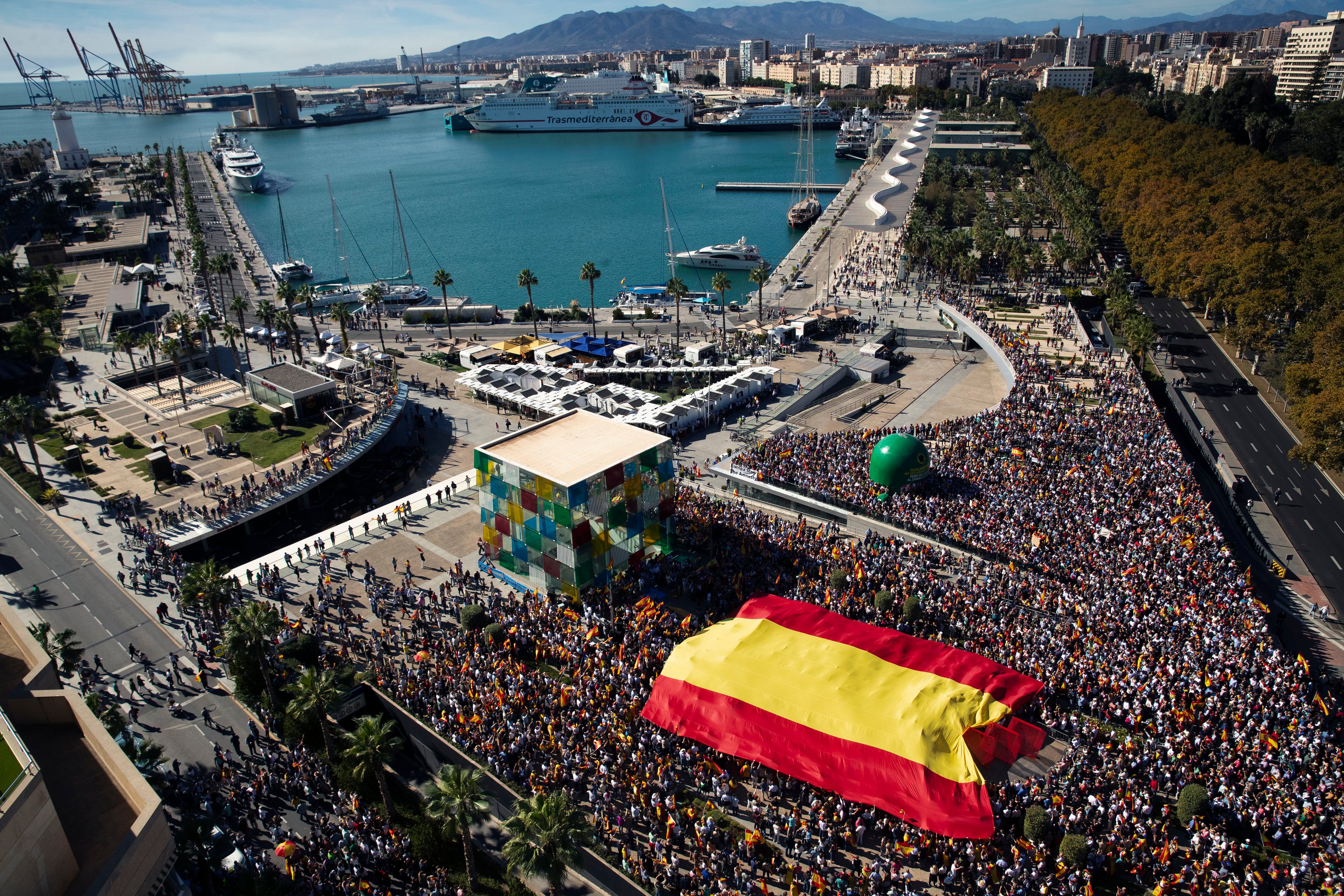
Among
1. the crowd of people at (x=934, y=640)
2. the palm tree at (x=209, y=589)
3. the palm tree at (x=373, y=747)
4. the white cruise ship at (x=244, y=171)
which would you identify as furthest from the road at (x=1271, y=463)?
the white cruise ship at (x=244, y=171)

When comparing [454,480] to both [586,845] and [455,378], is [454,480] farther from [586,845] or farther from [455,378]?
[586,845]

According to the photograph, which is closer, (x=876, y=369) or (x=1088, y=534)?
(x=1088, y=534)

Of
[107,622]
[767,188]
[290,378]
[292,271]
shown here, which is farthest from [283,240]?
[107,622]

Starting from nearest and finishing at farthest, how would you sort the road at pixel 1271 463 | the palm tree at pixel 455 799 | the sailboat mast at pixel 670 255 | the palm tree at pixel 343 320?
the palm tree at pixel 455 799, the road at pixel 1271 463, the palm tree at pixel 343 320, the sailboat mast at pixel 670 255

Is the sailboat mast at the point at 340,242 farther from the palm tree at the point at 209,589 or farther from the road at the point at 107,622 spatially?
the palm tree at the point at 209,589

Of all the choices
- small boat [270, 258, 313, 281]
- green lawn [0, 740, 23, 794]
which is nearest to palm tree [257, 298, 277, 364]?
small boat [270, 258, 313, 281]

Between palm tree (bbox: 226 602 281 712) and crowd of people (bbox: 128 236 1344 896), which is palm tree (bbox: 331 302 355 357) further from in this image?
palm tree (bbox: 226 602 281 712)

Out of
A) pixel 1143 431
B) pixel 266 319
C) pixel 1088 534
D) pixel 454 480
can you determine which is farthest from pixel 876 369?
pixel 266 319
